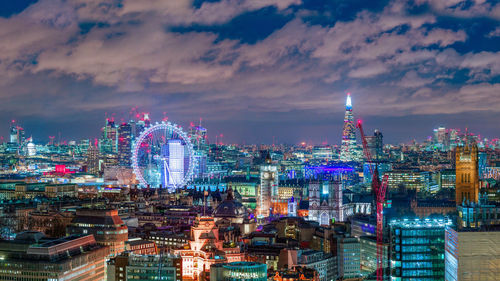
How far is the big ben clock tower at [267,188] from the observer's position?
14362 cm

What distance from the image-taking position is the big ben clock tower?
471ft

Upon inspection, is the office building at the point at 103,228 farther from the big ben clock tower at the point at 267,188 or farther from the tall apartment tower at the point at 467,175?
the big ben clock tower at the point at 267,188

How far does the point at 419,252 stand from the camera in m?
62.9

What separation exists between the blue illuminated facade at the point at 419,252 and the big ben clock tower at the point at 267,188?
8072 cm

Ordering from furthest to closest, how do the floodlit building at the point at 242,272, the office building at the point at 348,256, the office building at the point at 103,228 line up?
the office building at the point at 348,256
the office building at the point at 103,228
the floodlit building at the point at 242,272

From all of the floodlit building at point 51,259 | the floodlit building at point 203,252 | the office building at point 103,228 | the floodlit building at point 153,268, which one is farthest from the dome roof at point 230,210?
the floodlit building at point 153,268

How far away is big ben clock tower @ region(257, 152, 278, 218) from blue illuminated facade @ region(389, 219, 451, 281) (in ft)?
265

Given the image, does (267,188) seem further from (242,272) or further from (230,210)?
(242,272)

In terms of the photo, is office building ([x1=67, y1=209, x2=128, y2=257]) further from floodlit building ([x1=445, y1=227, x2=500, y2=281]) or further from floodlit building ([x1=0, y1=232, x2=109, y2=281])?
floodlit building ([x1=445, y1=227, x2=500, y2=281])

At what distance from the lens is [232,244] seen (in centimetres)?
8419

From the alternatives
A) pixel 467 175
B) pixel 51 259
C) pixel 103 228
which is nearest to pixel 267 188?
pixel 467 175

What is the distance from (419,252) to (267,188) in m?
83.7

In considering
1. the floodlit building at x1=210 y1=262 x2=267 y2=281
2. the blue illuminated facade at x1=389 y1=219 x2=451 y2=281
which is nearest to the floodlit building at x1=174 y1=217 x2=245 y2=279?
the floodlit building at x1=210 y1=262 x2=267 y2=281

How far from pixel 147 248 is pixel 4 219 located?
42.4 m
